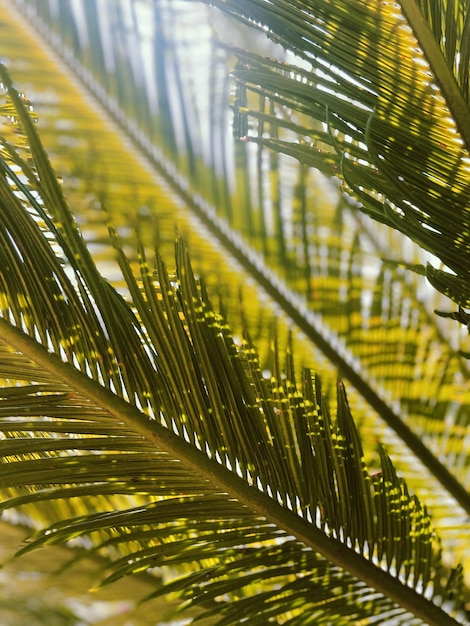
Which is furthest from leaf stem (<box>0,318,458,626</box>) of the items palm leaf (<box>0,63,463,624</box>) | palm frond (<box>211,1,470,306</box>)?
palm frond (<box>211,1,470,306</box>)

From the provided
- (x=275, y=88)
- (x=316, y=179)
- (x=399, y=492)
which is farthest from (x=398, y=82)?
(x=316, y=179)

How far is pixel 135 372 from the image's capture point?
765mm

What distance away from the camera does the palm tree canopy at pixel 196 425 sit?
0.70 m

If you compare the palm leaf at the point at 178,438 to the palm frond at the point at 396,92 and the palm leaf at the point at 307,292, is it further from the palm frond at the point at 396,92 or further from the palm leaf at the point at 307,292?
the palm leaf at the point at 307,292

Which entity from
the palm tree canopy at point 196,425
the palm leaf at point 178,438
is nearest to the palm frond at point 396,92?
the palm tree canopy at point 196,425

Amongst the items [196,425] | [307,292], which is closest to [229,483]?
[196,425]

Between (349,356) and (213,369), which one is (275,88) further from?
(349,356)

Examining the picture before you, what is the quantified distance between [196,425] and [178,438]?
0.03m

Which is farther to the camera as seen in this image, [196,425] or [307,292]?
[307,292]

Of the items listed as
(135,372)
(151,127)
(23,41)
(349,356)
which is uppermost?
A: (23,41)

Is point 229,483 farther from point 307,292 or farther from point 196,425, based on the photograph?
point 307,292

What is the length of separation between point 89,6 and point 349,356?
0.77 meters

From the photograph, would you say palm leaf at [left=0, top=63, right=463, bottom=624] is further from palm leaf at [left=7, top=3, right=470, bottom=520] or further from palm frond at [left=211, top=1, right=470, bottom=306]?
palm leaf at [left=7, top=3, right=470, bottom=520]

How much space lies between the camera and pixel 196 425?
80cm
